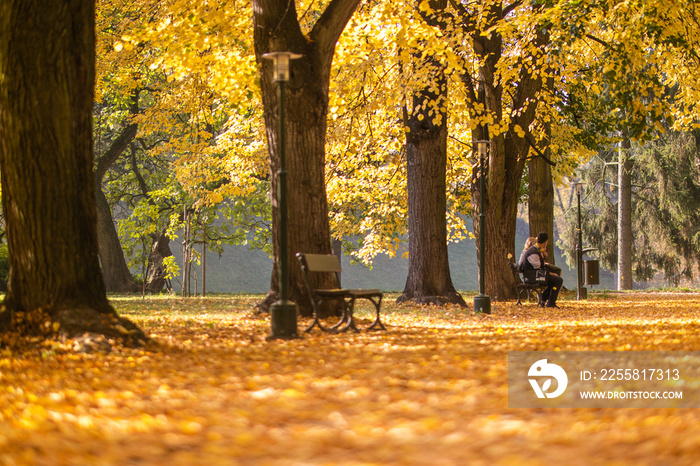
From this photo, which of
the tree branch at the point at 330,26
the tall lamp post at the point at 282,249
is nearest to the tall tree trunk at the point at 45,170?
the tall lamp post at the point at 282,249

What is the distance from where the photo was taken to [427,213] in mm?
17375

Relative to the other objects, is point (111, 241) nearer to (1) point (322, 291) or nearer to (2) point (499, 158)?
(2) point (499, 158)

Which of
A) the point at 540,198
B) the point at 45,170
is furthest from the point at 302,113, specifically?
the point at 540,198

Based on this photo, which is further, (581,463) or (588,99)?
(588,99)

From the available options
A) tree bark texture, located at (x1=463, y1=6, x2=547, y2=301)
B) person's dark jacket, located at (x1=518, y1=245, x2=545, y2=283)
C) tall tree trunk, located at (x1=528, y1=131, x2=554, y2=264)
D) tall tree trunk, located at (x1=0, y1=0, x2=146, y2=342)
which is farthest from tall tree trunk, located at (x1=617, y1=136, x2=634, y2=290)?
tall tree trunk, located at (x1=0, y1=0, x2=146, y2=342)

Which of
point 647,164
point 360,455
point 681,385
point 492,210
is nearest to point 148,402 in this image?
point 360,455

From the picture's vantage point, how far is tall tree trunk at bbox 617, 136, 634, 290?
36875 mm

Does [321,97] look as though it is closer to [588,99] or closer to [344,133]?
[344,133]

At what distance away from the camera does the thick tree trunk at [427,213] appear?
1738 centimetres

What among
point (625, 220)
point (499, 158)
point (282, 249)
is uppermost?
point (499, 158)

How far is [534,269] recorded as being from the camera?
16.9 meters

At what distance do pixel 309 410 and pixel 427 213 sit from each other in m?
12.5

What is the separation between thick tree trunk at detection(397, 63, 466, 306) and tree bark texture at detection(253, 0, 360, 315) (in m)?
5.77

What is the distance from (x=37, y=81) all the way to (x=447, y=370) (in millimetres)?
5178
